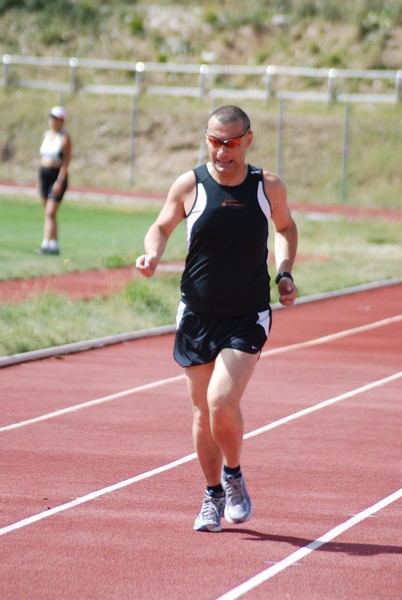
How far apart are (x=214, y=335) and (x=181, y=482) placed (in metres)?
1.53

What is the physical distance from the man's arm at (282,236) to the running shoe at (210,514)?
107 cm

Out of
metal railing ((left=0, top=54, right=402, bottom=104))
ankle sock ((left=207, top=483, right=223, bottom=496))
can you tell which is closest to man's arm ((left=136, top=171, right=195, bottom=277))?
ankle sock ((left=207, top=483, right=223, bottom=496))

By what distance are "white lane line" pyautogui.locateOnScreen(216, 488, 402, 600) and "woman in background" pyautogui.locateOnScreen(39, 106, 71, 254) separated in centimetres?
1314

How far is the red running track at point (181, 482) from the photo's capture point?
609 cm

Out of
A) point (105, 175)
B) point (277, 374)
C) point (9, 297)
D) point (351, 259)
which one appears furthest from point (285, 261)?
point (105, 175)

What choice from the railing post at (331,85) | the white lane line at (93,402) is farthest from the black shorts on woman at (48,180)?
the railing post at (331,85)

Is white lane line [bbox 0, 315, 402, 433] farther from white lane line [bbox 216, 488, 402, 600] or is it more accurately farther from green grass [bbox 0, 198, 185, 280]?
green grass [bbox 0, 198, 185, 280]

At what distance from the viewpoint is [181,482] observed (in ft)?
26.2

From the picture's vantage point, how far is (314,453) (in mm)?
8914

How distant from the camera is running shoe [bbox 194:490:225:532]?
6.86 metres

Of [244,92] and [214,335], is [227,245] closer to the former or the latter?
[214,335]

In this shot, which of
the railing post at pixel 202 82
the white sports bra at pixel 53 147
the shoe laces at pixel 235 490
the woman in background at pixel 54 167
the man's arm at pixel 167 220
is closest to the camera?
the man's arm at pixel 167 220

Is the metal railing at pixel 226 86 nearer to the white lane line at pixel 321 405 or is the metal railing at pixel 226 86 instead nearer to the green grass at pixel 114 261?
the green grass at pixel 114 261

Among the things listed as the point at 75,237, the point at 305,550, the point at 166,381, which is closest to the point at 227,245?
the point at 305,550
